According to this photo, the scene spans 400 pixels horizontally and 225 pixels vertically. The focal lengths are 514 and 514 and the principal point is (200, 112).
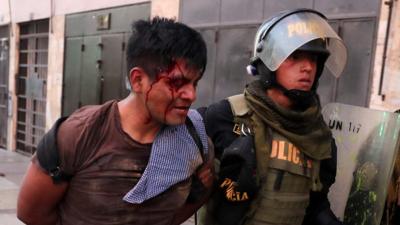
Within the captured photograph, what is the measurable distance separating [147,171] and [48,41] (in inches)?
363

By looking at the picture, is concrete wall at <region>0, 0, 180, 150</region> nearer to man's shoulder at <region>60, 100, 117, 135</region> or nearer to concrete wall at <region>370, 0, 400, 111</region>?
concrete wall at <region>370, 0, 400, 111</region>

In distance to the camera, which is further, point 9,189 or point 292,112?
point 9,189

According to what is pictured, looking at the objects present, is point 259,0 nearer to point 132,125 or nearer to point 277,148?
point 277,148

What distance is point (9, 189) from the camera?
7332 mm

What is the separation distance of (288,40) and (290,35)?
0.03m

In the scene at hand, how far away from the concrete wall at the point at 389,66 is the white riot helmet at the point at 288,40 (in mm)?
1990

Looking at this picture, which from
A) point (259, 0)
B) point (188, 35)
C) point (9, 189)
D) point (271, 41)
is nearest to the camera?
point (188, 35)

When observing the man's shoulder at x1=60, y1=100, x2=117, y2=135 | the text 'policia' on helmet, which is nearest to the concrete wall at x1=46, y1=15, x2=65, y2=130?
the text 'policia' on helmet

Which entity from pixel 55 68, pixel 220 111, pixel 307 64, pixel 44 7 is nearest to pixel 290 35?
pixel 307 64

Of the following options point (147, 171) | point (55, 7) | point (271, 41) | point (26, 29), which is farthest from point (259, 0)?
point (26, 29)

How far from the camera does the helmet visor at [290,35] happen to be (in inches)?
85.6

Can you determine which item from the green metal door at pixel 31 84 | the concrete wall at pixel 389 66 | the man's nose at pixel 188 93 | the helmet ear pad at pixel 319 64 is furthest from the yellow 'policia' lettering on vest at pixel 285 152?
the green metal door at pixel 31 84

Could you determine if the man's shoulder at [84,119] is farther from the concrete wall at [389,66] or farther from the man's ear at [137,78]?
the concrete wall at [389,66]

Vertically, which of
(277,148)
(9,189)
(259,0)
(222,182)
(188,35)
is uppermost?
(259,0)
